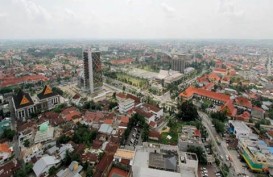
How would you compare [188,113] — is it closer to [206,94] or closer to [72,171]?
[206,94]

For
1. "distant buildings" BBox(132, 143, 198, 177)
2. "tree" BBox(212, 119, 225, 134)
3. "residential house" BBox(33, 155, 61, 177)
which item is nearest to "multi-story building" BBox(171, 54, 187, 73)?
"tree" BBox(212, 119, 225, 134)

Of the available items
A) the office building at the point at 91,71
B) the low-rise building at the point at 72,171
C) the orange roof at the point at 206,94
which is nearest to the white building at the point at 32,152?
the low-rise building at the point at 72,171

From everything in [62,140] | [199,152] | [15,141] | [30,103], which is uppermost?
[30,103]

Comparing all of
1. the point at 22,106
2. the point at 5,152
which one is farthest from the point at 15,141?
the point at 22,106

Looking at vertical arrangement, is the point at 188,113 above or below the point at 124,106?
below

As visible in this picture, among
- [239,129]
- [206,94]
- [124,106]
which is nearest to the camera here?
[239,129]

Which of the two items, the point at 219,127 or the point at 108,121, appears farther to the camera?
the point at 108,121

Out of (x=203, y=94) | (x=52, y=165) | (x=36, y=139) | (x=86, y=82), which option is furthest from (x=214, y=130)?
(x=86, y=82)
